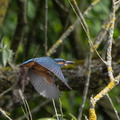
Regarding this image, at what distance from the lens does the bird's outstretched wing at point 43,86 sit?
2.93 meters

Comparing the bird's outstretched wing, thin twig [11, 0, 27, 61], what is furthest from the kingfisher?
thin twig [11, 0, 27, 61]

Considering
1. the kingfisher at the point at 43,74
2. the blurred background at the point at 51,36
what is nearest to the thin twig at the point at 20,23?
the blurred background at the point at 51,36

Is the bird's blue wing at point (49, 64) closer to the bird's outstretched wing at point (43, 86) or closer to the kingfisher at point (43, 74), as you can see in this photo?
the kingfisher at point (43, 74)

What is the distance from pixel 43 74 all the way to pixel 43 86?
0.45 ft

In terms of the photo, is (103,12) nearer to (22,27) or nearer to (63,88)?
(22,27)

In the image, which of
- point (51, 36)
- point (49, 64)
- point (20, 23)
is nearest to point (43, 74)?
point (49, 64)

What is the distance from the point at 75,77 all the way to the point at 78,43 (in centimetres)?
132

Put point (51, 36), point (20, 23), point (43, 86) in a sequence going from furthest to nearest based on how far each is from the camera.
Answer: point (51, 36)
point (20, 23)
point (43, 86)

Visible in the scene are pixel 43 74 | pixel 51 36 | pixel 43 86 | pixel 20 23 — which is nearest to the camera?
pixel 43 86

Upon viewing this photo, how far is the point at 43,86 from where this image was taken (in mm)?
3098

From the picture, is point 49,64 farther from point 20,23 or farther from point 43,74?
point 20,23

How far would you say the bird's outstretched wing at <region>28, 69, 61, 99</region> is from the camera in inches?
115

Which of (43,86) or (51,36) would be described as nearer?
(43,86)

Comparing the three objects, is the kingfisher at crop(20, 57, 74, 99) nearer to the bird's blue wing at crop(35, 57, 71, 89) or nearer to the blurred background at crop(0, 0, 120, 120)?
the bird's blue wing at crop(35, 57, 71, 89)
